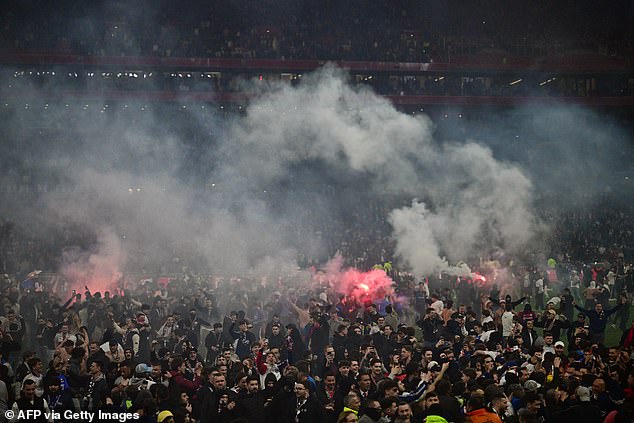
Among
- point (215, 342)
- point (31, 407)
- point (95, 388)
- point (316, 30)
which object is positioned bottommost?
point (215, 342)

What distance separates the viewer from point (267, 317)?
596 inches

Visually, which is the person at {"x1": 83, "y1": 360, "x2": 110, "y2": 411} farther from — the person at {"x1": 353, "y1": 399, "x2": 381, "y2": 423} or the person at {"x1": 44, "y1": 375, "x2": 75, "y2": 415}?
the person at {"x1": 353, "y1": 399, "x2": 381, "y2": 423}

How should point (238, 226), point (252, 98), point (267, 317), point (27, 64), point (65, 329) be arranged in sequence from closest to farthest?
point (65, 329) < point (267, 317) < point (238, 226) < point (27, 64) < point (252, 98)


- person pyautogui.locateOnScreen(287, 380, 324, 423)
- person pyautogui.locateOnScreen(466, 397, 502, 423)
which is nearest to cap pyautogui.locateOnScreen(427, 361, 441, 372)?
person pyautogui.locateOnScreen(466, 397, 502, 423)

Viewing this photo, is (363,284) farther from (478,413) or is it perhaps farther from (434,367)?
(478,413)

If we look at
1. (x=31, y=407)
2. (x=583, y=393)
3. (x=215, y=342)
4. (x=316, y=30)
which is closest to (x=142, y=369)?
(x=31, y=407)

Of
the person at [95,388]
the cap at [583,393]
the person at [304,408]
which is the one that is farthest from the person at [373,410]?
the person at [95,388]

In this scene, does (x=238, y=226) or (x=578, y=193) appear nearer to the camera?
(x=238, y=226)

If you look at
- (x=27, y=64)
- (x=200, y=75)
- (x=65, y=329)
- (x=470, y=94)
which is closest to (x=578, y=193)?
(x=470, y=94)

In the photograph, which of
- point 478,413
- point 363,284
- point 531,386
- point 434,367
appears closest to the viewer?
point 478,413

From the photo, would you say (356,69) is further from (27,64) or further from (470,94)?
(27,64)

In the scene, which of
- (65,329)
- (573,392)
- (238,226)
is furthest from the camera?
(238,226)

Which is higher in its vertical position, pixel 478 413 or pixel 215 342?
pixel 478 413

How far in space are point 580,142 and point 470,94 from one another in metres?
5.70
